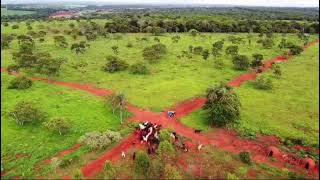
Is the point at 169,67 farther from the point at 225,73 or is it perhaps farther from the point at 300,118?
the point at 300,118

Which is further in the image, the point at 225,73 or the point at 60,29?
the point at 60,29

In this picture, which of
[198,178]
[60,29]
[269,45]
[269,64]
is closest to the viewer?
[198,178]

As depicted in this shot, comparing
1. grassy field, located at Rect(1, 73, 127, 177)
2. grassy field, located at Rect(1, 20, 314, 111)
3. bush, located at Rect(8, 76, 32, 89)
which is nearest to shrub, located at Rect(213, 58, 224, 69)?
grassy field, located at Rect(1, 20, 314, 111)

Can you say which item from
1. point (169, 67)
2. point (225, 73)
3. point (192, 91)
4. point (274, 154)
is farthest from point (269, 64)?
point (274, 154)

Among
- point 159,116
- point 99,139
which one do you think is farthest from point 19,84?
point 99,139

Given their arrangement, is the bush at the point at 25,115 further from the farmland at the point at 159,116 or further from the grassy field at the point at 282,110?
the grassy field at the point at 282,110

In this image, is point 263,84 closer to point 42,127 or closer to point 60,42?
point 42,127

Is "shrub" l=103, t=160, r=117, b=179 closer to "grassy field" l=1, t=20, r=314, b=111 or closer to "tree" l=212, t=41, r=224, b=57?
"grassy field" l=1, t=20, r=314, b=111

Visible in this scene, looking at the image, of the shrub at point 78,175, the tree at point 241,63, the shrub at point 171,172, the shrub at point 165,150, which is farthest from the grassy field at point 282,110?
the shrub at point 78,175
